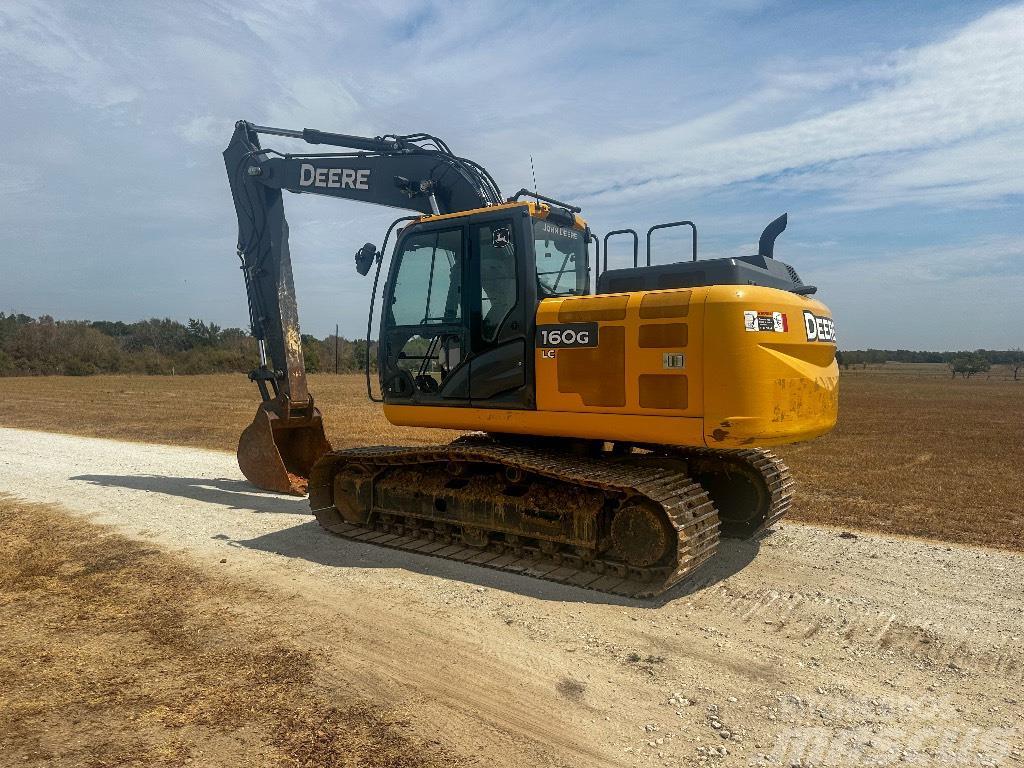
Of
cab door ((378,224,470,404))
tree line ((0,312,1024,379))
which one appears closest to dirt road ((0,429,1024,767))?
cab door ((378,224,470,404))

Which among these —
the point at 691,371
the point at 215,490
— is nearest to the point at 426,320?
the point at 691,371

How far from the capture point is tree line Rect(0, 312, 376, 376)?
52.9 metres

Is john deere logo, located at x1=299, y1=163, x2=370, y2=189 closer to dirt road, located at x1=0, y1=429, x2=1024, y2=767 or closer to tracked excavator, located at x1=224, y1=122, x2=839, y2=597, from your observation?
tracked excavator, located at x1=224, y1=122, x2=839, y2=597

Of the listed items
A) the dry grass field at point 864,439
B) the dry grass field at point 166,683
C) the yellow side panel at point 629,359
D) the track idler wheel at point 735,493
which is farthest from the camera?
the dry grass field at point 864,439

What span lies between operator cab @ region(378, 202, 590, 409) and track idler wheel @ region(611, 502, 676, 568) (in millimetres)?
1361

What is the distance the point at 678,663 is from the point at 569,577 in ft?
5.36

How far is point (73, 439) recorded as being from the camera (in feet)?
53.8

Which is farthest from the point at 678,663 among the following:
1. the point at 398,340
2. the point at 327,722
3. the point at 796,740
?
the point at 398,340

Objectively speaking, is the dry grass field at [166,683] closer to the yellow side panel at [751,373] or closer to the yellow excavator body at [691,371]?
the yellow excavator body at [691,371]

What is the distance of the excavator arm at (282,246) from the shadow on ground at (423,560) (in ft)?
2.66

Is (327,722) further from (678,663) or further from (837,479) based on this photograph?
(837,479)

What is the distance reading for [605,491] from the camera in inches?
237

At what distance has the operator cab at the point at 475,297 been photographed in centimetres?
655

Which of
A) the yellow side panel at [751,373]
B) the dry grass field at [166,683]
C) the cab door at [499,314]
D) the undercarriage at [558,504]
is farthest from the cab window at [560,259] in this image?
the dry grass field at [166,683]
